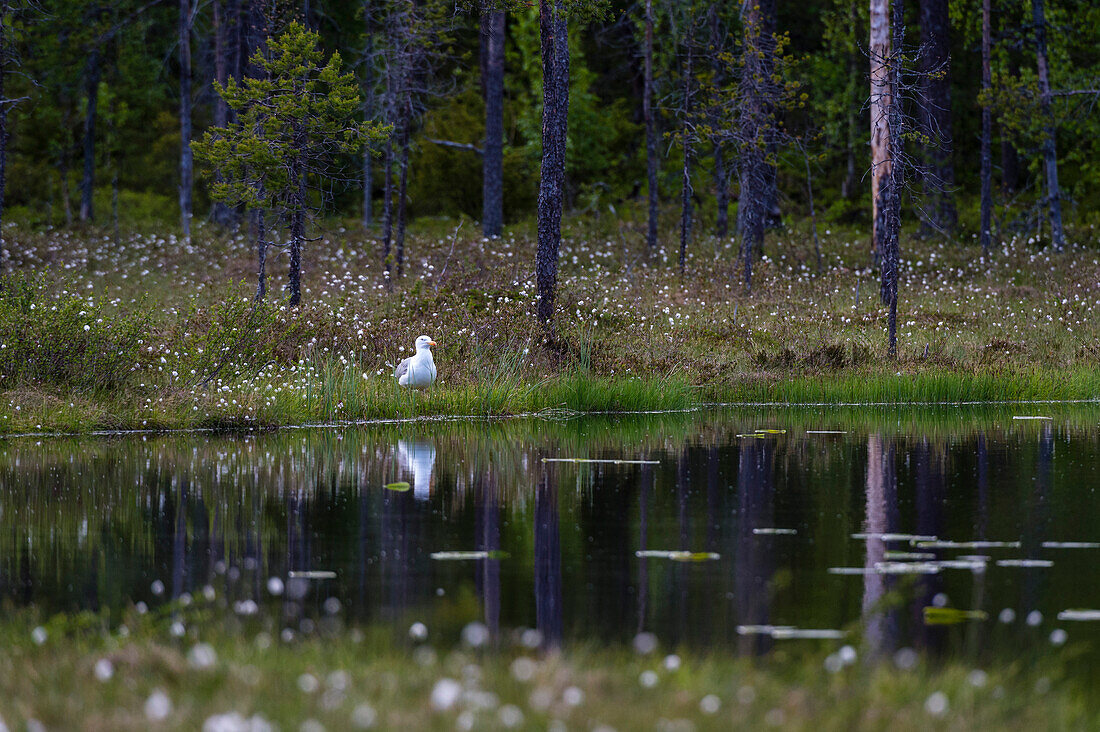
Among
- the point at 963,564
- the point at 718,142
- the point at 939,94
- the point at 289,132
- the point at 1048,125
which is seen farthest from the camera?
the point at 939,94

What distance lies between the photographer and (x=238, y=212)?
37.9 m

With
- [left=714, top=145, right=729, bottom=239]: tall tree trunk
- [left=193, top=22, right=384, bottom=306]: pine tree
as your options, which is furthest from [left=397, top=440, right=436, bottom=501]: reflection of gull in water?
[left=714, top=145, right=729, bottom=239]: tall tree trunk

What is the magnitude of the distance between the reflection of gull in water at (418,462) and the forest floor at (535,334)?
8.15 ft

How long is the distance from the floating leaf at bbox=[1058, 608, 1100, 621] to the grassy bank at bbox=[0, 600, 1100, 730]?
0.80 metres

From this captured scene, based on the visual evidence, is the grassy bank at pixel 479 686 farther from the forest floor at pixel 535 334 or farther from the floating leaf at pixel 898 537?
the forest floor at pixel 535 334

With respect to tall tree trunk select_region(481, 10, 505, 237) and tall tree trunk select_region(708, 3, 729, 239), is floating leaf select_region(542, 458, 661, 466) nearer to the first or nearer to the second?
tall tree trunk select_region(708, 3, 729, 239)

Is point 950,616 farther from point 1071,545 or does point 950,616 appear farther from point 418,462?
point 418,462

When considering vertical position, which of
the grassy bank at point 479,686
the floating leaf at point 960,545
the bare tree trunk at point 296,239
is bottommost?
the floating leaf at point 960,545

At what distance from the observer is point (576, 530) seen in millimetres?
8977

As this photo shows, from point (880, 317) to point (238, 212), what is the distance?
20888 millimetres

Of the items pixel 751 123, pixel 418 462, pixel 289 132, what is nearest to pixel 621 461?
pixel 418 462

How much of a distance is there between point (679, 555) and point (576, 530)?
3.73 ft

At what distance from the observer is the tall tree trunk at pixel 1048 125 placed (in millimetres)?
28484

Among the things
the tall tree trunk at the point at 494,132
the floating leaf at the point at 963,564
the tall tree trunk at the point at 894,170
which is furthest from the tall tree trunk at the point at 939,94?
the floating leaf at the point at 963,564
